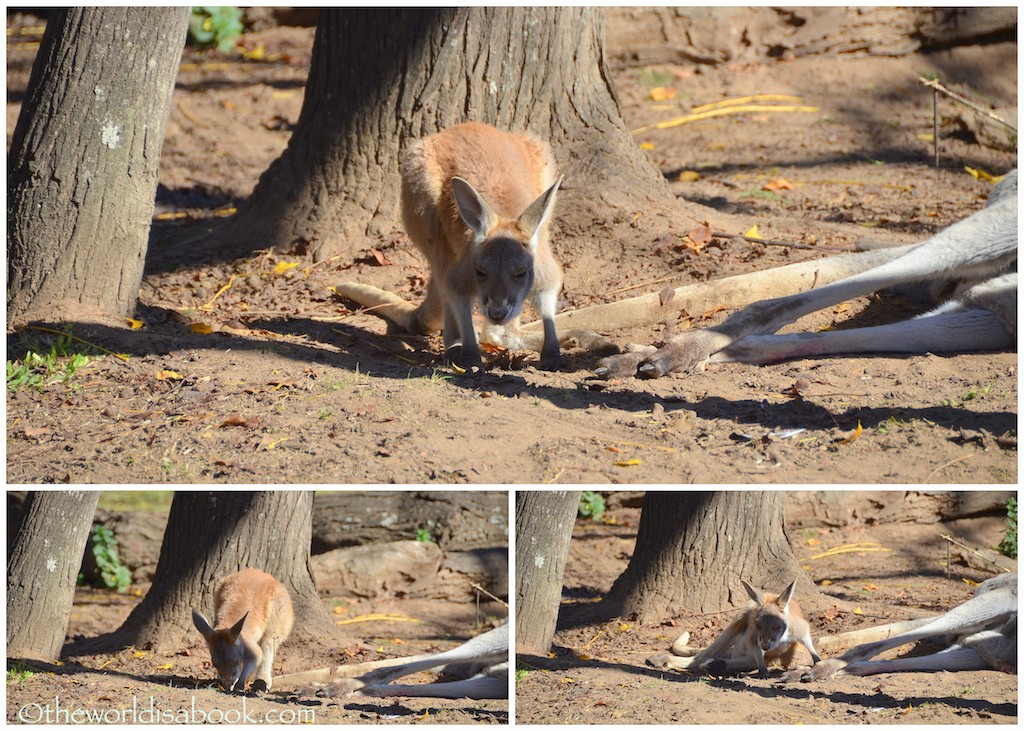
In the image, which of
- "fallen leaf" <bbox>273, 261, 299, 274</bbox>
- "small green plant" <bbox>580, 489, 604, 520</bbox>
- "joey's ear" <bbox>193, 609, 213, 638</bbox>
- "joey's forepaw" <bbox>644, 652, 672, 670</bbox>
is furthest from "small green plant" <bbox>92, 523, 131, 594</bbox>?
"joey's forepaw" <bbox>644, 652, 672, 670</bbox>

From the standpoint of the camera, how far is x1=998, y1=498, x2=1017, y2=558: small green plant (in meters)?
6.39

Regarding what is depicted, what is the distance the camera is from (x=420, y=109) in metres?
6.43

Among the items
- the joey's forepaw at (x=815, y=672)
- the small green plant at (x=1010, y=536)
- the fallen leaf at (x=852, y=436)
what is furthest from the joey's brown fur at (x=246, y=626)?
the small green plant at (x=1010, y=536)

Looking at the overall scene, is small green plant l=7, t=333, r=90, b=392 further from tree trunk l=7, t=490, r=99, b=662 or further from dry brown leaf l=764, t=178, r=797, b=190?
dry brown leaf l=764, t=178, r=797, b=190

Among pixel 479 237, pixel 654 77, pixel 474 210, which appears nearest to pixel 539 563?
pixel 479 237

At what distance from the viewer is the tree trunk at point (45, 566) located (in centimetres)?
530

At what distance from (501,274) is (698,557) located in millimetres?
1627

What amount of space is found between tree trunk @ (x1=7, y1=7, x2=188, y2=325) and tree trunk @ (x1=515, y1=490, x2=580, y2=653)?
240 cm

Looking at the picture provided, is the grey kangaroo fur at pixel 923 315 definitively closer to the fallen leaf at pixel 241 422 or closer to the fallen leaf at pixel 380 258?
the fallen leaf at pixel 380 258

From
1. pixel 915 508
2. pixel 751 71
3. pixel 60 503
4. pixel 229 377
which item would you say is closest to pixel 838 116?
pixel 751 71

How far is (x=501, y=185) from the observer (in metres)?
5.30

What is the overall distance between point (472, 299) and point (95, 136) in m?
1.98

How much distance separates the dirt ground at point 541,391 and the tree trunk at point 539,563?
13.7 inches

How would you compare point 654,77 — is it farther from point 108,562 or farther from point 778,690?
point 778,690
